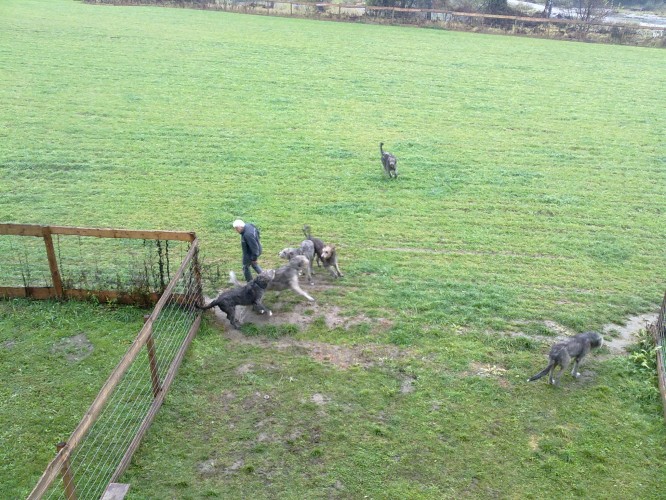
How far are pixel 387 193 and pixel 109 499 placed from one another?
1071 centimetres

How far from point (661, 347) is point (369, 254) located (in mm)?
5648

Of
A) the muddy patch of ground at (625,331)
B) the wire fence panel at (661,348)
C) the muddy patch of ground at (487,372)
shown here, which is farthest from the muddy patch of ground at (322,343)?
the wire fence panel at (661,348)

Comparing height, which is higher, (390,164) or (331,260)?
(390,164)

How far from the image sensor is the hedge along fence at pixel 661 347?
8.89 m

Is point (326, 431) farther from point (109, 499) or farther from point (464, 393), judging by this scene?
point (109, 499)

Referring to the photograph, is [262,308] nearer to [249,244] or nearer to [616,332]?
[249,244]

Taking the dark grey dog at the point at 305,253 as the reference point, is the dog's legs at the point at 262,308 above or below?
below

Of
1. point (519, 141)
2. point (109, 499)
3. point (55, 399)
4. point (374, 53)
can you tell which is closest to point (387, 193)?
point (519, 141)

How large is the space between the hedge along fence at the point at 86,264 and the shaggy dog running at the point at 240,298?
3.70 feet

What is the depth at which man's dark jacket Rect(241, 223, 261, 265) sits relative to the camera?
35.3ft

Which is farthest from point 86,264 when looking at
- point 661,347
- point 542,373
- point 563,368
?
point 661,347

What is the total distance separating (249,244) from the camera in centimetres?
1090

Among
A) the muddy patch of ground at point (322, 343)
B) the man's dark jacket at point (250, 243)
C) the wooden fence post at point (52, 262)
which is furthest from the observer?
the man's dark jacket at point (250, 243)

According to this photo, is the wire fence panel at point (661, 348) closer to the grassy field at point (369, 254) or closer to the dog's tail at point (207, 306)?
the grassy field at point (369, 254)
